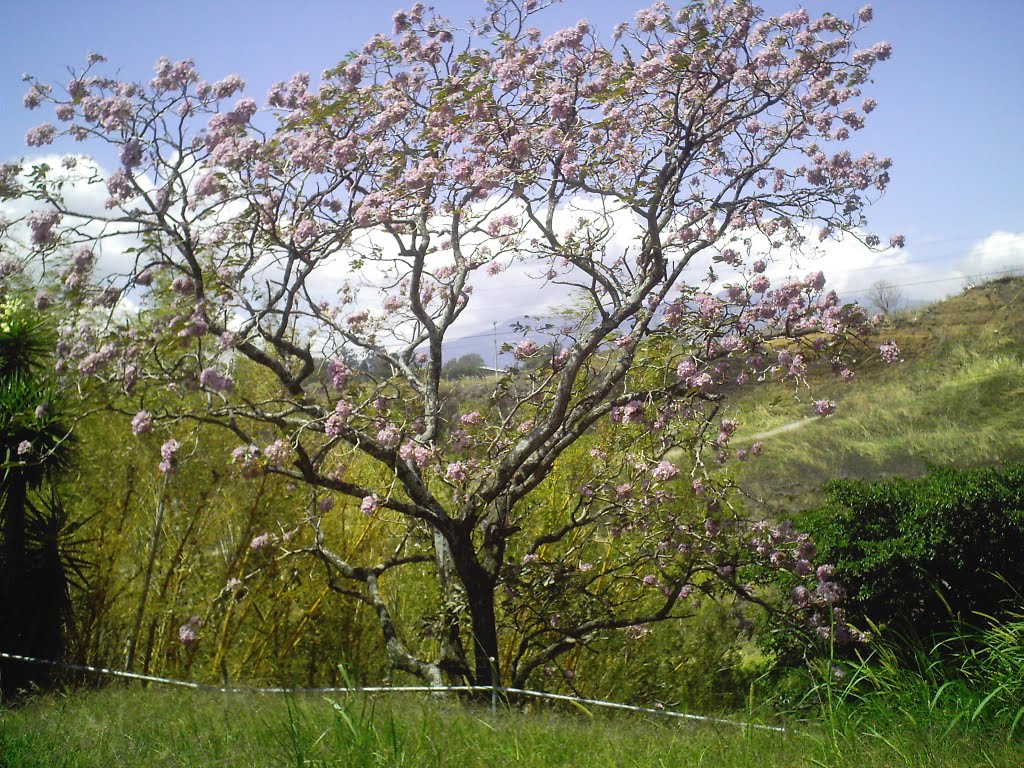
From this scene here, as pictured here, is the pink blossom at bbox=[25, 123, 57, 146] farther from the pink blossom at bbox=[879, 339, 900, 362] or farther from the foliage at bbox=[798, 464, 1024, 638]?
the foliage at bbox=[798, 464, 1024, 638]

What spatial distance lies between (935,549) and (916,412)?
12352mm

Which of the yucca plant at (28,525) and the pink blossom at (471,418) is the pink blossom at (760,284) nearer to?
the pink blossom at (471,418)

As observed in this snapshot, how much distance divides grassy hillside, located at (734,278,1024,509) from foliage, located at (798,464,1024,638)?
5555 mm

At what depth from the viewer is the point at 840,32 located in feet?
19.8

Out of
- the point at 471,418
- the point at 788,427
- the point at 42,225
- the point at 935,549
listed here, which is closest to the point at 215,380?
the point at 42,225

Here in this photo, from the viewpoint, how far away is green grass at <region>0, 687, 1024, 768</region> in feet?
11.2

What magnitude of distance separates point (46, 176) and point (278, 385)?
3091 millimetres

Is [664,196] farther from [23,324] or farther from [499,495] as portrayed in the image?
[23,324]

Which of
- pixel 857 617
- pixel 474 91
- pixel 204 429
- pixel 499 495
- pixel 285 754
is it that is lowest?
pixel 857 617

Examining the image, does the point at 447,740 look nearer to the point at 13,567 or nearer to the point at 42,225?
the point at 42,225

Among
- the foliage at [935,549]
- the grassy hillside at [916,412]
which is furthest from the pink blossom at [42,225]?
the grassy hillside at [916,412]

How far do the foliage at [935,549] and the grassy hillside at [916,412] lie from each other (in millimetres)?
5555

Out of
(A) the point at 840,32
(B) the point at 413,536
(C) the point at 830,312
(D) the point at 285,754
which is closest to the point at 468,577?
(B) the point at 413,536

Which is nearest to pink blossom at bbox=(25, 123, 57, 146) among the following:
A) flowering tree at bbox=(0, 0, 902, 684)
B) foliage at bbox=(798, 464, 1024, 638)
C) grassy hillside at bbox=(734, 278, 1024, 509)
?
flowering tree at bbox=(0, 0, 902, 684)
